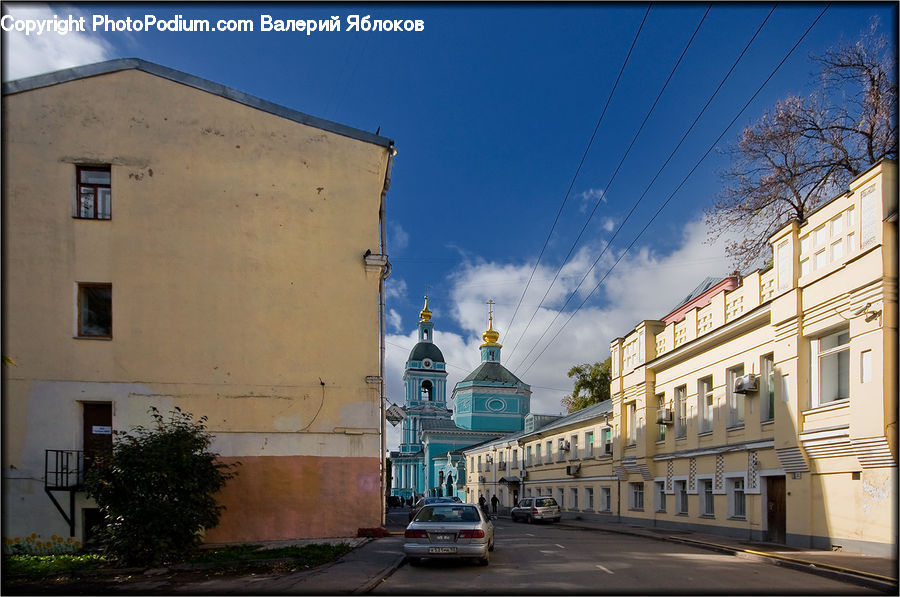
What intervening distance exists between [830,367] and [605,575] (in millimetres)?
7891

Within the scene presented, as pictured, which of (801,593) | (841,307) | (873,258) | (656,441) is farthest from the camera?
(656,441)

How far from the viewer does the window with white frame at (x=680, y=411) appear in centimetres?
2545

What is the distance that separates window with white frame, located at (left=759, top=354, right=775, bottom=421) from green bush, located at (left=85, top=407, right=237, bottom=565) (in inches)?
543

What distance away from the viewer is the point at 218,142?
19.6 m

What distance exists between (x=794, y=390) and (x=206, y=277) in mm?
14393

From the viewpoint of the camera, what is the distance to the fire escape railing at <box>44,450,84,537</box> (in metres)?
17.5

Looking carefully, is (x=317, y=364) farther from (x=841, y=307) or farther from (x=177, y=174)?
(x=841, y=307)

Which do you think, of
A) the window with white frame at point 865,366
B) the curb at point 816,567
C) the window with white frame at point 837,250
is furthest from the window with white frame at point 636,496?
the window with white frame at point 837,250

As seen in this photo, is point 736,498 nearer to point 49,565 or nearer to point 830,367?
point 830,367

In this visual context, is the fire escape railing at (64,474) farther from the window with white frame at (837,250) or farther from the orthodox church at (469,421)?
the orthodox church at (469,421)

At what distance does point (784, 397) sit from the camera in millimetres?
18594

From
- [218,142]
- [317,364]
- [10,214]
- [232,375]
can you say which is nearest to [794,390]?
[317,364]

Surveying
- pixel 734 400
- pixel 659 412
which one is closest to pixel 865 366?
pixel 734 400

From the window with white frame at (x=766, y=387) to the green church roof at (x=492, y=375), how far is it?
58581mm
